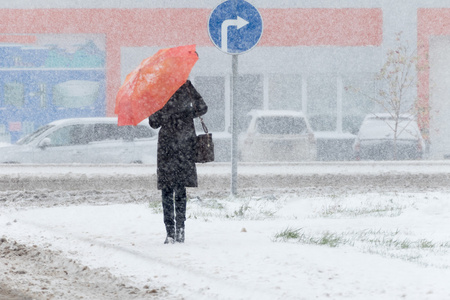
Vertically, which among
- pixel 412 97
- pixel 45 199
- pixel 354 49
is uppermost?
pixel 354 49

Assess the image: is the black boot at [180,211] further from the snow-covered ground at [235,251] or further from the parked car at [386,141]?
the parked car at [386,141]

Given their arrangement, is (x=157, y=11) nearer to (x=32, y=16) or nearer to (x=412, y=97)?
(x=32, y=16)

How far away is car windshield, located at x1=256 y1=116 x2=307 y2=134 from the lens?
680 inches

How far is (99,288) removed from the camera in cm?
527

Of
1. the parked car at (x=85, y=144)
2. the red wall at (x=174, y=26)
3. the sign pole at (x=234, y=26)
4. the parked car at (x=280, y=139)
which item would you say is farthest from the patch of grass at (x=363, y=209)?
the red wall at (x=174, y=26)

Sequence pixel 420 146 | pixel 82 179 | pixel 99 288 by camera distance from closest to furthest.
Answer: pixel 99 288, pixel 82 179, pixel 420 146

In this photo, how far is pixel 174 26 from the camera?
2530 centimetres

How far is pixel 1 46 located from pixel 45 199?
15550 mm

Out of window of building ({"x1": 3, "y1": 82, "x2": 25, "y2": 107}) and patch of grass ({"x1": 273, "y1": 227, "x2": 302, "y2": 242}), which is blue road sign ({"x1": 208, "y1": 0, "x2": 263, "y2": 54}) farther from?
window of building ({"x1": 3, "y1": 82, "x2": 25, "y2": 107})

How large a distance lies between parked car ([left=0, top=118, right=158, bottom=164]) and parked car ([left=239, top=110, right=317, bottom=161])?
2427 millimetres

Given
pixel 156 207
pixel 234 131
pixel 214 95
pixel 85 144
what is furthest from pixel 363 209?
pixel 214 95

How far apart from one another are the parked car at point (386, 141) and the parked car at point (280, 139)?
2.59m

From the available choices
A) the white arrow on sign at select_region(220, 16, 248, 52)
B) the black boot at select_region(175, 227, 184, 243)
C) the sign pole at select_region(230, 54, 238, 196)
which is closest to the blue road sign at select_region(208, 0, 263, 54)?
the white arrow on sign at select_region(220, 16, 248, 52)

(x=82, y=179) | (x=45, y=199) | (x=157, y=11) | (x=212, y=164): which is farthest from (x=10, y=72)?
(x=45, y=199)
